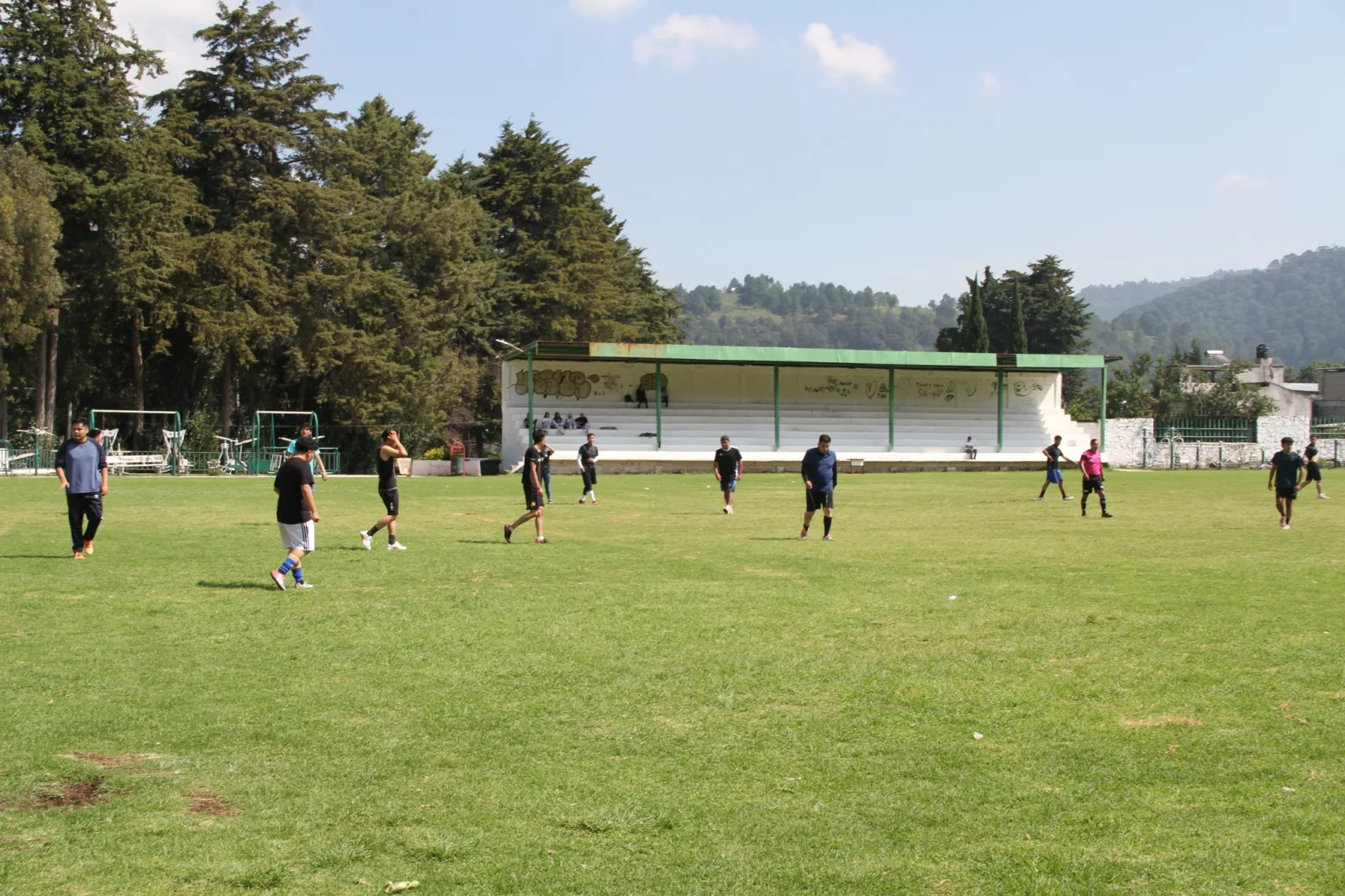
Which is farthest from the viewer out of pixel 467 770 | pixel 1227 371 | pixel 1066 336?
pixel 1066 336

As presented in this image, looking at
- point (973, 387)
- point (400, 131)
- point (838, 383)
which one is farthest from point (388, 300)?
point (973, 387)

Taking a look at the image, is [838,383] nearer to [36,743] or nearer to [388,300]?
[388,300]

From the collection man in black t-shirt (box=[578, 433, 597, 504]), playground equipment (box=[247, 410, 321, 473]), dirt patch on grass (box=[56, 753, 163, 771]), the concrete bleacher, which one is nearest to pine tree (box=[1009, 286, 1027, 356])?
the concrete bleacher

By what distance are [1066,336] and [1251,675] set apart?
87.8 m

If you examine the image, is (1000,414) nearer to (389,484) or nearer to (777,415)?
(777,415)

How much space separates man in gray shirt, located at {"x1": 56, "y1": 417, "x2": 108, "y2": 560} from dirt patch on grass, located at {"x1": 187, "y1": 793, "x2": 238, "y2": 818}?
33.6 feet

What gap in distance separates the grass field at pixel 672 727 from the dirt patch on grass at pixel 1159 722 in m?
0.02

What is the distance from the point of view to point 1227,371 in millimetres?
75625

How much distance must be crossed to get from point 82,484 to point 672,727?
10.9 metres

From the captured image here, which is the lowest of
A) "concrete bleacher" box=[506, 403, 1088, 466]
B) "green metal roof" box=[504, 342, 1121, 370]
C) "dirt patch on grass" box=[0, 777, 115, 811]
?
"dirt patch on grass" box=[0, 777, 115, 811]

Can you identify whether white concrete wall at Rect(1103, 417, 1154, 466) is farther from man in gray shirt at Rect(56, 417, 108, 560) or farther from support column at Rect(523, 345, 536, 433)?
man in gray shirt at Rect(56, 417, 108, 560)

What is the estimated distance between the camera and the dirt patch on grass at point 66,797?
5688mm

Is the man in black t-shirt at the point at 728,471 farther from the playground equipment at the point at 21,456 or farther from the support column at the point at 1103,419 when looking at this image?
the support column at the point at 1103,419

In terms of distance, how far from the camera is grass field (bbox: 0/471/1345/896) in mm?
5141
